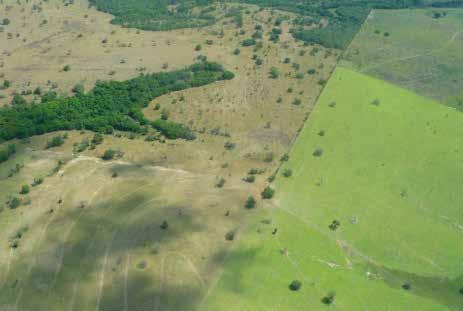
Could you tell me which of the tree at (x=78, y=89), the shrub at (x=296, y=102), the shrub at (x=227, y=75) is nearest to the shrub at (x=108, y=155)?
the tree at (x=78, y=89)

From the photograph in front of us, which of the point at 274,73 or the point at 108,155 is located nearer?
the point at 108,155

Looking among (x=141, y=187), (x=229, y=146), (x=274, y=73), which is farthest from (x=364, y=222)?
(x=274, y=73)

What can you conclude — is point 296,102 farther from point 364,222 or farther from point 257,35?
point 257,35

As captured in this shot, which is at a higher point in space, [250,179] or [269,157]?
[250,179]

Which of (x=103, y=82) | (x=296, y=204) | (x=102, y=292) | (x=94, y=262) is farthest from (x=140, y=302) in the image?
(x=103, y=82)

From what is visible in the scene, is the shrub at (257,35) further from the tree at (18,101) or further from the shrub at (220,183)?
the shrub at (220,183)

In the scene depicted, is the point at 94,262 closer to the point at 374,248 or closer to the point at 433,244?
the point at 374,248
